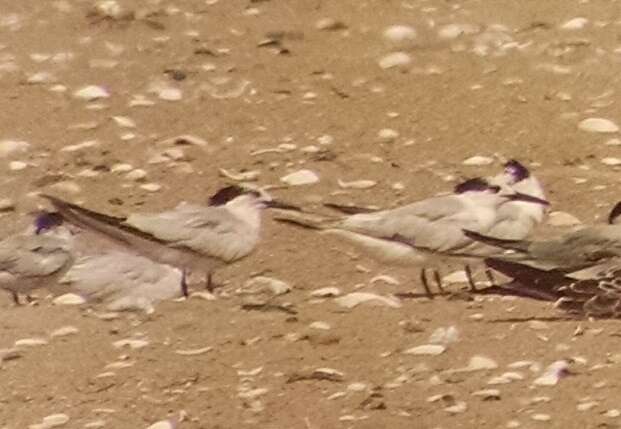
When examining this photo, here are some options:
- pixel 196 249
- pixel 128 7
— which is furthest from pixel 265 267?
pixel 128 7

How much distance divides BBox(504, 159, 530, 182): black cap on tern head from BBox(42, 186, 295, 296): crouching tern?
217 mm

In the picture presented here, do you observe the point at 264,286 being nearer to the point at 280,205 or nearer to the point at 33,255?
the point at 280,205

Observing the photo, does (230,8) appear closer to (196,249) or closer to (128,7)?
(128,7)

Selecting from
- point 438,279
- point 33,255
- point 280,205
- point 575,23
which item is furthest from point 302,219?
point 575,23

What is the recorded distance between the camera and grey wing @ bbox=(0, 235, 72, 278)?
2.99 ft

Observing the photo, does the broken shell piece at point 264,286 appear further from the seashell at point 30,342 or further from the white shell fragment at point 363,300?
the seashell at point 30,342

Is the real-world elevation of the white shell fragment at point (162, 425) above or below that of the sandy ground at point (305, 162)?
below

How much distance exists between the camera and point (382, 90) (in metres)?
1.00

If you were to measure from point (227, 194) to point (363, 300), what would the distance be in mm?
148

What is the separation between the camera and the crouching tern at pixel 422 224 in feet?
3.05

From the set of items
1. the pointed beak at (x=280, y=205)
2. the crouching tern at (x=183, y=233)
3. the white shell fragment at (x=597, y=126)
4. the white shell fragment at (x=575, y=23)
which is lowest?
the crouching tern at (x=183, y=233)

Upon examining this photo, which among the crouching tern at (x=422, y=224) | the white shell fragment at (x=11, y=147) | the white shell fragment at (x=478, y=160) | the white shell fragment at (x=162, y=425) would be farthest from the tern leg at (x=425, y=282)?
the white shell fragment at (x=11, y=147)

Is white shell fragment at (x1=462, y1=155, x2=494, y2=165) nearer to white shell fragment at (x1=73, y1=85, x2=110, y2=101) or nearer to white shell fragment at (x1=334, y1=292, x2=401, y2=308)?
white shell fragment at (x1=334, y1=292, x2=401, y2=308)

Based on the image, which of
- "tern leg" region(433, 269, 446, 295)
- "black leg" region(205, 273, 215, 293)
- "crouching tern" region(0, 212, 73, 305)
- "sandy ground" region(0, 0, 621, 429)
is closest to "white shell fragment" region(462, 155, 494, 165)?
"sandy ground" region(0, 0, 621, 429)
